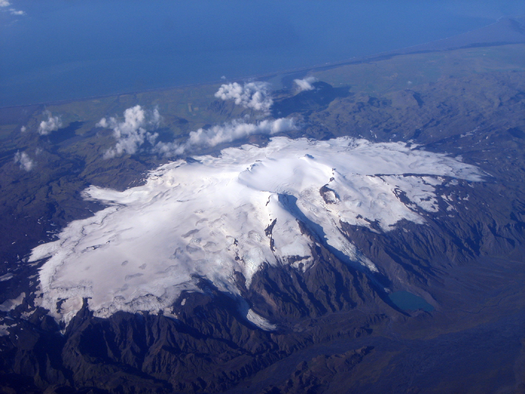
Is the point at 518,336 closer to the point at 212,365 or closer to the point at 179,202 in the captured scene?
the point at 212,365

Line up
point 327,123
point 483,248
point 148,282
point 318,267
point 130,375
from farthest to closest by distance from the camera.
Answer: point 327,123 → point 483,248 → point 318,267 → point 148,282 → point 130,375

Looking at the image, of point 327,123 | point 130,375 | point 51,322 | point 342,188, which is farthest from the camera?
point 327,123

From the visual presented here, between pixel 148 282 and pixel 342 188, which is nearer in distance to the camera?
pixel 148 282

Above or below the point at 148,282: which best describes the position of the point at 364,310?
below

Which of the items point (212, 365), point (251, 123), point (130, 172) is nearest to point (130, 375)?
point (212, 365)

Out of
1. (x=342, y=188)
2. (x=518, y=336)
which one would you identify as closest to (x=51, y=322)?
(x=342, y=188)

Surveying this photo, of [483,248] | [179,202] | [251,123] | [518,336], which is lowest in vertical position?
[518,336]

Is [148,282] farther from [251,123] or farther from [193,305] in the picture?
[251,123]
